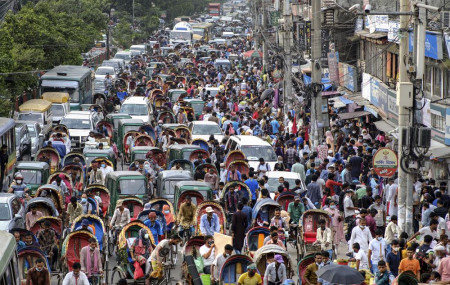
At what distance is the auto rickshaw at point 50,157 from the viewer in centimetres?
3005

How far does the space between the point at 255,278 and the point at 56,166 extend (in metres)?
15.1

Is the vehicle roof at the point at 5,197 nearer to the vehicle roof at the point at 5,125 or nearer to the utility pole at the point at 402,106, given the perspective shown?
the vehicle roof at the point at 5,125

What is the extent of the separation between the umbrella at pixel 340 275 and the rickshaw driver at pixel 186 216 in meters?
7.47

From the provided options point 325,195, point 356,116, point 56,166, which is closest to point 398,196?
point 325,195

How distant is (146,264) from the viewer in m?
18.9

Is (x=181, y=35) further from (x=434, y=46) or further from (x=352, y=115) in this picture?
(x=434, y=46)

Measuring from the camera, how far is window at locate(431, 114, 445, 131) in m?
28.4

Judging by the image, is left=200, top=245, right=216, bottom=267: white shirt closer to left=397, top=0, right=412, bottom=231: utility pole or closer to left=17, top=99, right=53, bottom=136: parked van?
left=397, top=0, right=412, bottom=231: utility pole

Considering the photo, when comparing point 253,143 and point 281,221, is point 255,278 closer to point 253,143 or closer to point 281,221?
point 281,221

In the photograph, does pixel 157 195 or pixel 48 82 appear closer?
pixel 157 195

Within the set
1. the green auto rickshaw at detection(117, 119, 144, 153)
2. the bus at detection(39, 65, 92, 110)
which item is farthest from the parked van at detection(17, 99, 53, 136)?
Result: the bus at detection(39, 65, 92, 110)

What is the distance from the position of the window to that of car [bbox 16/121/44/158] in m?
12.8

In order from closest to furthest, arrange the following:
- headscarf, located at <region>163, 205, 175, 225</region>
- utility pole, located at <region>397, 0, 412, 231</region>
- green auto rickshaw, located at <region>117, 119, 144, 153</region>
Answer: utility pole, located at <region>397, 0, 412, 231</region> → headscarf, located at <region>163, 205, 175, 225</region> → green auto rickshaw, located at <region>117, 119, 144, 153</region>

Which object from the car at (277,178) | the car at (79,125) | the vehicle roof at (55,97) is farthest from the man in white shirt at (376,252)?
the vehicle roof at (55,97)
